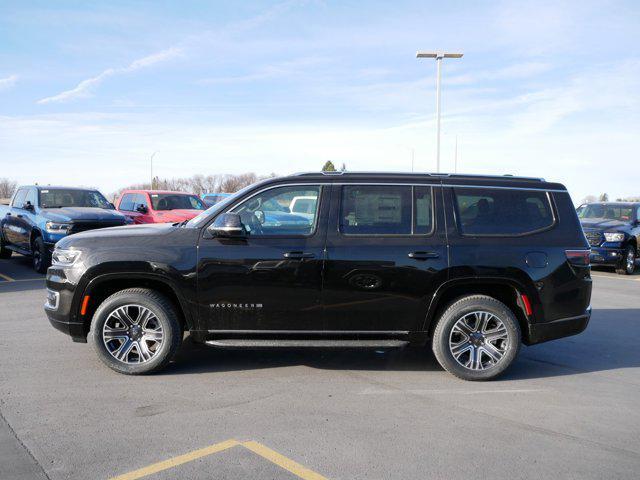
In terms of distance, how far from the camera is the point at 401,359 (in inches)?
238

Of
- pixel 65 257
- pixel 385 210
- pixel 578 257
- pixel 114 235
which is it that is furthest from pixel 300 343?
pixel 578 257

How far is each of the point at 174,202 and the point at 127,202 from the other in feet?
5.22

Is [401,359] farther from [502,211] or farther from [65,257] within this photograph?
[65,257]

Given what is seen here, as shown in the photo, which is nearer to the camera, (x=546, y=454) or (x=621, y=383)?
(x=546, y=454)

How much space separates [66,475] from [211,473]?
0.87 m

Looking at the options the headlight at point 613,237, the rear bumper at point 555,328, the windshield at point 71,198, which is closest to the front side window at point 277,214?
the rear bumper at point 555,328

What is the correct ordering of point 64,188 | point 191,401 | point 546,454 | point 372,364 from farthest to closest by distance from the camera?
point 64,188, point 372,364, point 191,401, point 546,454

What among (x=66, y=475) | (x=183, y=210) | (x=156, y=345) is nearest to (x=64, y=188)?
(x=183, y=210)

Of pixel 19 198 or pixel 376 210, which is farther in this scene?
pixel 19 198

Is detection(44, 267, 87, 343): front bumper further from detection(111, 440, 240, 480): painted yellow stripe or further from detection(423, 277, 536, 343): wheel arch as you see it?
detection(423, 277, 536, 343): wheel arch

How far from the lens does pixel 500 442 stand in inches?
155

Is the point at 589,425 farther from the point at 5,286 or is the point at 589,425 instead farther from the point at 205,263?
the point at 5,286

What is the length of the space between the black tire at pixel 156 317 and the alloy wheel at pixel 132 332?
0.08 ft

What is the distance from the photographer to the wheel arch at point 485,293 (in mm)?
5254
